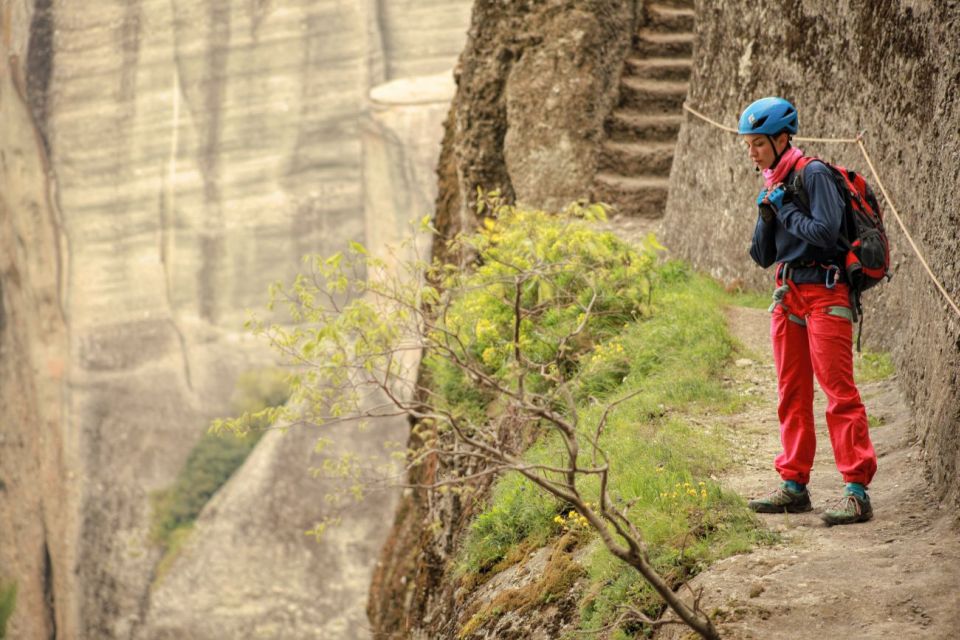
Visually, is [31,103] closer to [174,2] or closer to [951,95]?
[174,2]

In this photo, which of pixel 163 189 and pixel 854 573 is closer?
pixel 854 573

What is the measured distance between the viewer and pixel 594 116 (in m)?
10.7

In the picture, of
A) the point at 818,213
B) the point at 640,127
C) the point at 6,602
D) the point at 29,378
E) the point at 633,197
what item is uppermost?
the point at 818,213

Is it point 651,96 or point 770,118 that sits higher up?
point 770,118

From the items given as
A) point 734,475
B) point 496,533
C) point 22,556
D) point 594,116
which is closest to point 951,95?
point 734,475

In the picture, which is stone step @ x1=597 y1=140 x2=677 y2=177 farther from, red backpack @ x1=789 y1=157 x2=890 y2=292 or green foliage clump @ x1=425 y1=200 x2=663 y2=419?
red backpack @ x1=789 y1=157 x2=890 y2=292

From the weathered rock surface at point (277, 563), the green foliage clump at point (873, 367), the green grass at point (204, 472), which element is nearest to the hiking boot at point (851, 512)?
the green foliage clump at point (873, 367)

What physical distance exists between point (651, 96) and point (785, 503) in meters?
7.52

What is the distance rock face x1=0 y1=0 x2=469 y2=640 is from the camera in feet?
126

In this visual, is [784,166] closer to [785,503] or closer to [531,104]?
[785,503]

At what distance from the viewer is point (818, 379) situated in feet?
13.2

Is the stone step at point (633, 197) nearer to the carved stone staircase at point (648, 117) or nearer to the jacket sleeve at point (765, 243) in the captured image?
the carved stone staircase at point (648, 117)

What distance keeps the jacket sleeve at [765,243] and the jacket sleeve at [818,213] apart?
0.47 ft

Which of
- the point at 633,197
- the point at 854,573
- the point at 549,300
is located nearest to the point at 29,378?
the point at 633,197
